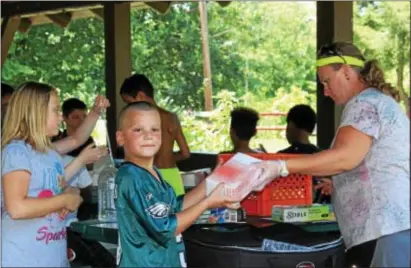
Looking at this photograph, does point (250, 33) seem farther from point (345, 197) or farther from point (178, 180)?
point (345, 197)

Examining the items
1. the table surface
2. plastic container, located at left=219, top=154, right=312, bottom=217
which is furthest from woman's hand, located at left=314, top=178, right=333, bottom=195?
the table surface

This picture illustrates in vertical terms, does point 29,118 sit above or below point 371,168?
above

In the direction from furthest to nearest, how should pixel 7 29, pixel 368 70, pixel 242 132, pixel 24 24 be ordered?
pixel 24 24
pixel 7 29
pixel 242 132
pixel 368 70

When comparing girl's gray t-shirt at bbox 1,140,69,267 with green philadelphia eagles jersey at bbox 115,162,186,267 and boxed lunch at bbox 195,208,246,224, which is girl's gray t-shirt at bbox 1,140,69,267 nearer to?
green philadelphia eagles jersey at bbox 115,162,186,267

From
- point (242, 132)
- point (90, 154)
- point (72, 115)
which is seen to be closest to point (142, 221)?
point (90, 154)

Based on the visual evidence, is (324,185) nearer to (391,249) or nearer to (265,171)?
(265,171)


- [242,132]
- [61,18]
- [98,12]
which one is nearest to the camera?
[242,132]

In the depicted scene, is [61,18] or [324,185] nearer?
[324,185]

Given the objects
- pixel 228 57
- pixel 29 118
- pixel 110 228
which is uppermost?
pixel 228 57

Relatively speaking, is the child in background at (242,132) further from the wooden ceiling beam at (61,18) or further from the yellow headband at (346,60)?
the wooden ceiling beam at (61,18)

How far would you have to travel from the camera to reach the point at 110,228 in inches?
108

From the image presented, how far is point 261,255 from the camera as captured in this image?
102 inches

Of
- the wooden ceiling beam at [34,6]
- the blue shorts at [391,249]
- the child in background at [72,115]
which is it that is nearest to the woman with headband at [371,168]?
the blue shorts at [391,249]

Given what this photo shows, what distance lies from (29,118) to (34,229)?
39cm
